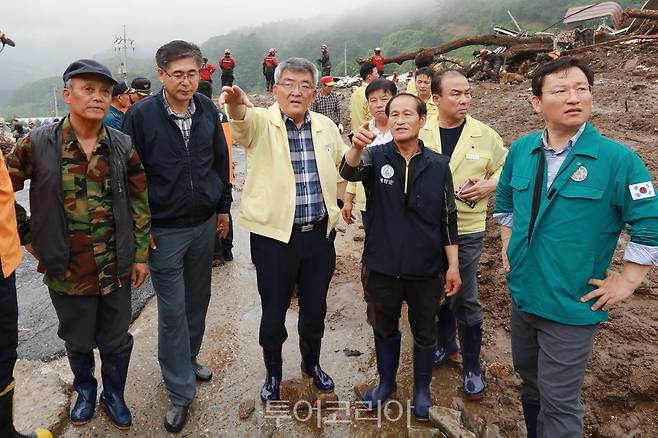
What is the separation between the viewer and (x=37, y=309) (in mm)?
4055

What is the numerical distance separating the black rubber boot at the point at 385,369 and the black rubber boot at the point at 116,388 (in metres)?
1.50

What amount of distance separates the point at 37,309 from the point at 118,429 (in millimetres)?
2088

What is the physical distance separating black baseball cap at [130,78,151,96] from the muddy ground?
212 cm

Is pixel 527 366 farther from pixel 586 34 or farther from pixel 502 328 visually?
pixel 586 34

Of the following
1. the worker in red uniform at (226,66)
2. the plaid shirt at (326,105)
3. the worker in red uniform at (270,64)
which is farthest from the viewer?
the worker in red uniform at (270,64)

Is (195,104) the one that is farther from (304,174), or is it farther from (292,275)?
(292,275)

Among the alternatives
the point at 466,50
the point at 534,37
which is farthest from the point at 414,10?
the point at 534,37

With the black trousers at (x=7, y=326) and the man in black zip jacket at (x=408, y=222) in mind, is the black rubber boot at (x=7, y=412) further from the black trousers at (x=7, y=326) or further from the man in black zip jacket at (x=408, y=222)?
the man in black zip jacket at (x=408, y=222)

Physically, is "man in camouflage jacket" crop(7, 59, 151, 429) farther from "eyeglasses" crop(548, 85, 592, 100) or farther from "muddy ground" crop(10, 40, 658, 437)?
"eyeglasses" crop(548, 85, 592, 100)

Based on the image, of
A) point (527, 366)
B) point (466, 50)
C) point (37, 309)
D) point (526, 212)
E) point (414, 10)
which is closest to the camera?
point (526, 212)

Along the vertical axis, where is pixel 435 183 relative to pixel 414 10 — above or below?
below

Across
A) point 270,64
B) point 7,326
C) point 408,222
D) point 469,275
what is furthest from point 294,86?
point 270,64

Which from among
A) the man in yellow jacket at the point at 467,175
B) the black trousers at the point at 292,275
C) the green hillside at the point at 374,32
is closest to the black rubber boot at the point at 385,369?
the black trousers at the point at 292,275

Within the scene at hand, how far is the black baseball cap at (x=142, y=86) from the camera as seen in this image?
4.61 m
